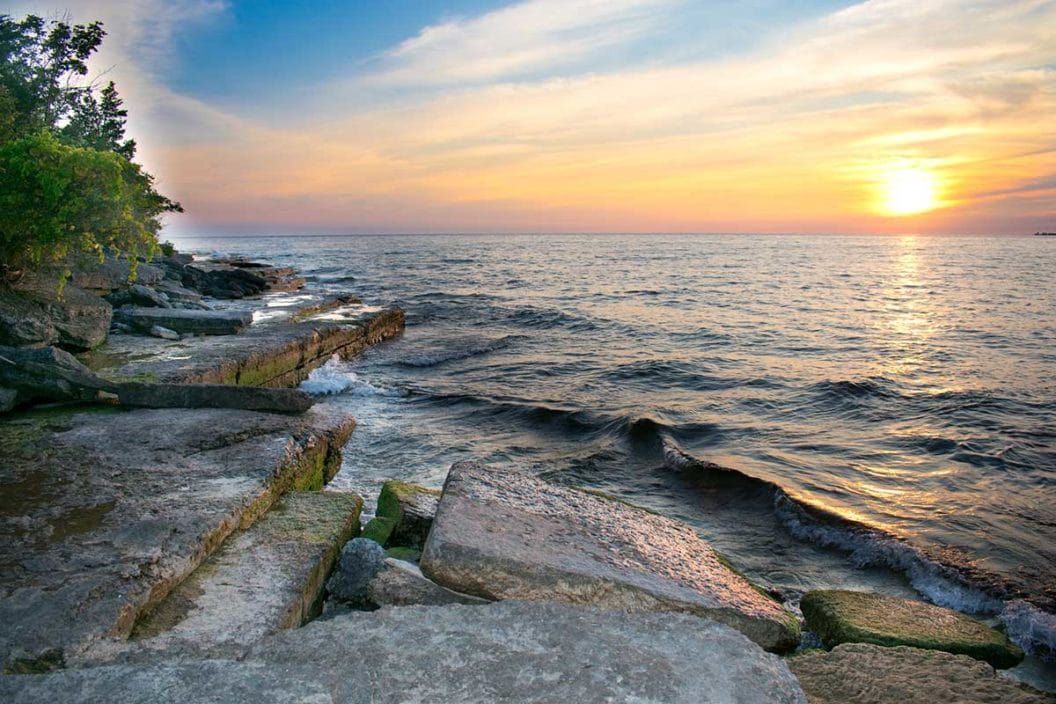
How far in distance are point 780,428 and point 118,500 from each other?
9308mm

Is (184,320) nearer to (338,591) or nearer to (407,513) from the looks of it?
(407,513)

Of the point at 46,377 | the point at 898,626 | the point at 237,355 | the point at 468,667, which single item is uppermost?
the point at 46,377

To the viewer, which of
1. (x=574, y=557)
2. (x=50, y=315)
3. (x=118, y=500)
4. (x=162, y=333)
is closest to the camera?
(x=574, y=557)

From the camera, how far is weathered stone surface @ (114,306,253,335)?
1134cm

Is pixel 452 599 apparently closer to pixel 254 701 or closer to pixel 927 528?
pixel 254 701

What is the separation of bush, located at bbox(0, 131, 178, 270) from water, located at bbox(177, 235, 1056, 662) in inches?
177

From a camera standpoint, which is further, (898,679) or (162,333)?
(162,333)

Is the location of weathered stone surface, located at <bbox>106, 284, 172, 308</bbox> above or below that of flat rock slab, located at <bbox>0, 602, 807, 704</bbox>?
above

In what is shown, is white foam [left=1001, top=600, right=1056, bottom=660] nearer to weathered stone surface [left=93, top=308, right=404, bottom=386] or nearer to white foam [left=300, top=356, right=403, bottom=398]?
weathered stone surface [left=93, top=308, right=404, bottom=386]

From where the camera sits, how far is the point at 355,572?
4094 mm

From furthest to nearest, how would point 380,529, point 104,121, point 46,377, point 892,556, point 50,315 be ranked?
1. point 104,121
2. point 50,315
3. point 46,377
4. point 892,556
5. point 380,529

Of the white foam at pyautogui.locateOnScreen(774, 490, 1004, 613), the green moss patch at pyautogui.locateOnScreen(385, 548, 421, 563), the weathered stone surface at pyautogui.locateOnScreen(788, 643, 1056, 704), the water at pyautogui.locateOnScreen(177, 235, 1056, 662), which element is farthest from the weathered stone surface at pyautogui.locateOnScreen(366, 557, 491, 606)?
the white foam at pyautogui.locateOnScreen(774, 490, 1004, 613)

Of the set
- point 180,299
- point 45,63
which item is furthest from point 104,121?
point 180,299

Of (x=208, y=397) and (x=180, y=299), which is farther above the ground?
(x=180, y=299)
